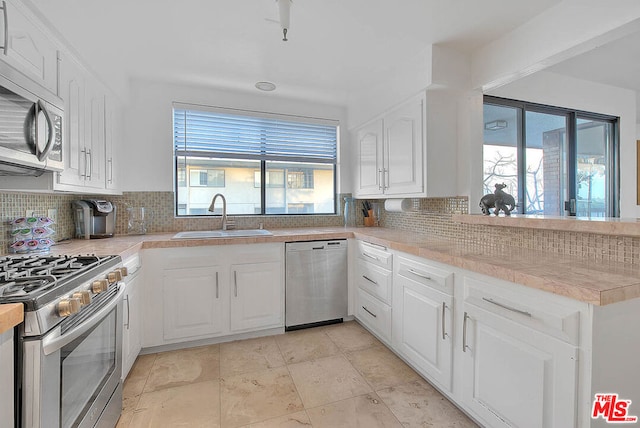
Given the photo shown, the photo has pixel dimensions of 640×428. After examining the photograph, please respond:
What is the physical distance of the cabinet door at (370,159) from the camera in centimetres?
294

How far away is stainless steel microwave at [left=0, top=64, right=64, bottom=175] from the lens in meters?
1.15

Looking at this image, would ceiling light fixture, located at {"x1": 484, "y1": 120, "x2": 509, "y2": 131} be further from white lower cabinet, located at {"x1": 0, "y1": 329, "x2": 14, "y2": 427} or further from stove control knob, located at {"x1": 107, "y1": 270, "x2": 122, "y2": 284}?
white lower cabinet, located at {"x1": 0, "y1": 329, "x2": 14, "y2": 427}

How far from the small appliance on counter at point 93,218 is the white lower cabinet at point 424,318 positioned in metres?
2.45

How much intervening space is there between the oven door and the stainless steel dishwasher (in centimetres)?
138

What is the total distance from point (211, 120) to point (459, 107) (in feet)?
8.03

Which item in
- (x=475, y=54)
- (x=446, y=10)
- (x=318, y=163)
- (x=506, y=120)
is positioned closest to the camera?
(x=446, y=10)

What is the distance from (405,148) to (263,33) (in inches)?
56.1

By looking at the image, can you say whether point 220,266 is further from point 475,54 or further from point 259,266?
point 475,54

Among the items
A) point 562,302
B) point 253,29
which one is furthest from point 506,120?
point 253,29

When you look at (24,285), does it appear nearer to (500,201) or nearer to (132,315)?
(132,315)

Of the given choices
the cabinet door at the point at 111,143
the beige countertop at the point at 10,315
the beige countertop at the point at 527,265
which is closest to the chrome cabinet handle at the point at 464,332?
the beige countertop at the point at 527,265

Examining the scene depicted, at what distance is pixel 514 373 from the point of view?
1319 mm

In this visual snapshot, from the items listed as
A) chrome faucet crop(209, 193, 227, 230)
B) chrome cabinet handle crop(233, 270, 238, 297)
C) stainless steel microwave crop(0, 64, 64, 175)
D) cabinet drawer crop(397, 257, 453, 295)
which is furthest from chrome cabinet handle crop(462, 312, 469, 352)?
chrome faucet crop(209, 193, 227, 230)

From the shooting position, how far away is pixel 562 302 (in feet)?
3.74
